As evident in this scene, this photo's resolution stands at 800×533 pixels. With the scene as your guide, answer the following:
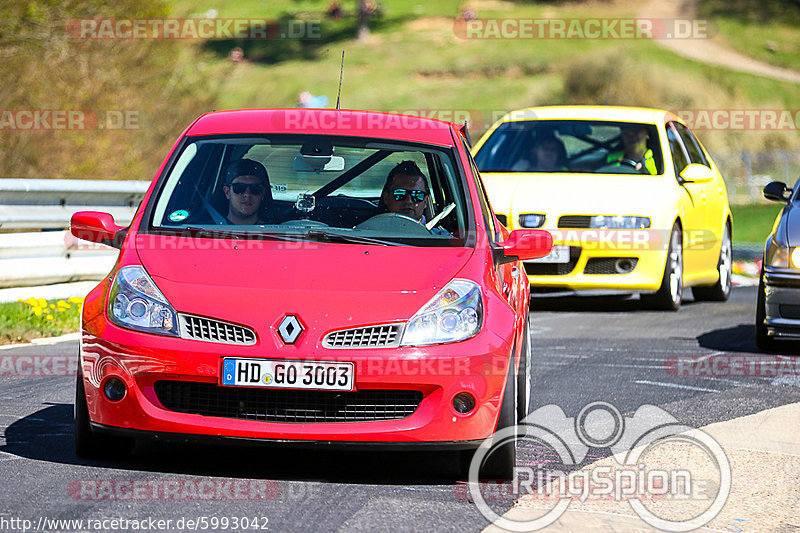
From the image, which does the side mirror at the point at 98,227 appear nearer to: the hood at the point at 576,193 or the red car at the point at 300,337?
the red car at the point at 300,337

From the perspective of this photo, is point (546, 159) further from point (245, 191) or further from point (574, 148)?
point (245, 191)

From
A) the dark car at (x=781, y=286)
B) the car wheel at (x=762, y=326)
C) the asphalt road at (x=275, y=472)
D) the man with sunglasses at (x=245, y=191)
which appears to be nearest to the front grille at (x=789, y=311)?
the dark car at (x=781, y=286)

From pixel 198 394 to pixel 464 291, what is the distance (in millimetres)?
1138

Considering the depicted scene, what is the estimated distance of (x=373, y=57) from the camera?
81625 millimetres

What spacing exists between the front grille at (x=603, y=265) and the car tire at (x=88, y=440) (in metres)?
7.00

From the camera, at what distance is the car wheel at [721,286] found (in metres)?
14.3

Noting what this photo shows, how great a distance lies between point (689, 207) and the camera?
516 inches

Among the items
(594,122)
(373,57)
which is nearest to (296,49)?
(373,57)

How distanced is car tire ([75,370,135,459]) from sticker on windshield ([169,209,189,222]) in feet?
3.08

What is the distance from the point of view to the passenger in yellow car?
13.1 meters

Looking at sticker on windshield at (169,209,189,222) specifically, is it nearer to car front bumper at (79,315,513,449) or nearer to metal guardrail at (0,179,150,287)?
car front bumper at (79,315,513,449)

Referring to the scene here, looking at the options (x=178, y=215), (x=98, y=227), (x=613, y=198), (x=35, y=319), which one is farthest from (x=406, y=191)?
(x=613, y=198)

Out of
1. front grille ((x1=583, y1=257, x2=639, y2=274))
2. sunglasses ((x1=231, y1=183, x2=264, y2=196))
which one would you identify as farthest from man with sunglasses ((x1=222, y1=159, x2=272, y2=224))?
front grille ((x1=583, y1=257, x2=639, y2=274))

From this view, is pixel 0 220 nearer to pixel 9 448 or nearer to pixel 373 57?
pixel 9 448
